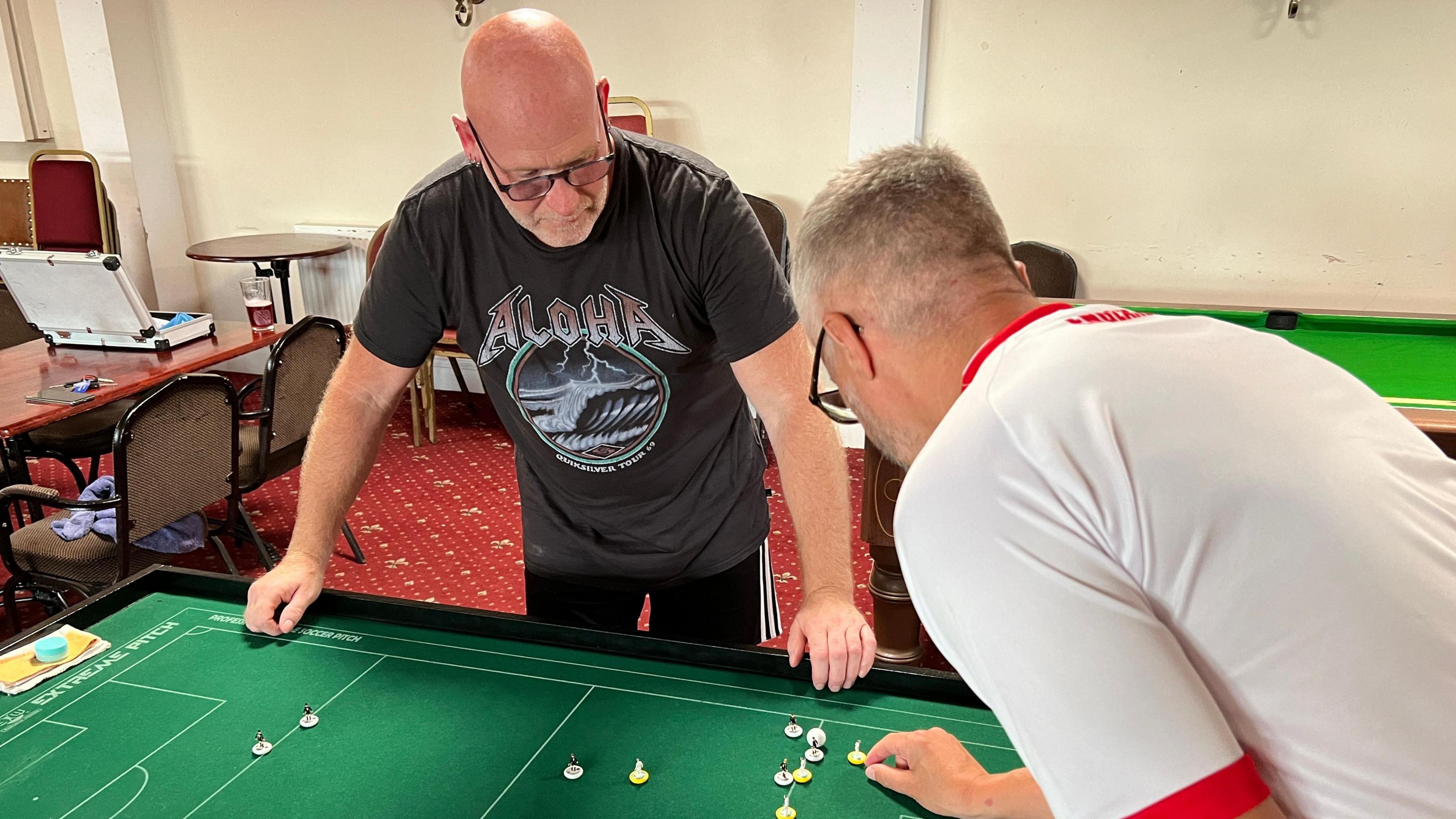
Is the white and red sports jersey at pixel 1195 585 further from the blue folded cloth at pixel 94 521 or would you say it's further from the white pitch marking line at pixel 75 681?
the blue folded cloth at pixel 94 521

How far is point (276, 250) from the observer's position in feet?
17.0

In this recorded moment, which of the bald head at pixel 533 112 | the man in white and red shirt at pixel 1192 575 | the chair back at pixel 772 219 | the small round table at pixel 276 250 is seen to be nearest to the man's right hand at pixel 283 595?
the bald head at pixel 533 112

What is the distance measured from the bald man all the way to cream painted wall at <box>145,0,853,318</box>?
318 cm

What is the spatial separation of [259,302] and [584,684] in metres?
3.22

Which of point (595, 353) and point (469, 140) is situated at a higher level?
point (469, 140)

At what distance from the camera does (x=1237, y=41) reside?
4152mm

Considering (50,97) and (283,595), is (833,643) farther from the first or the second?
(50,97)

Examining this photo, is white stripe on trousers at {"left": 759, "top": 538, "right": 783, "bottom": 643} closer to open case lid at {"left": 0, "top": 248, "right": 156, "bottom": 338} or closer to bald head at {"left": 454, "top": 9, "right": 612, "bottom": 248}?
bald head at {"left": 454, "top": 9, "right": 612, "bottom": 248}

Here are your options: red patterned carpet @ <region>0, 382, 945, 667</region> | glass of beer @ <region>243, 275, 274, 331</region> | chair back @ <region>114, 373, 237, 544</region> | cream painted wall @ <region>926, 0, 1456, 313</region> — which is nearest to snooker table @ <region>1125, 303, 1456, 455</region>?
cream painted wall @ <region>926, 0, 1456, 313</region>

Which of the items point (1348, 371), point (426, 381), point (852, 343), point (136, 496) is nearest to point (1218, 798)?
point (852, 343)

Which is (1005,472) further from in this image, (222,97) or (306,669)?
(222,97)

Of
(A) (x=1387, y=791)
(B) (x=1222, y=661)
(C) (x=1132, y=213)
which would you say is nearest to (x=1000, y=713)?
(B) (x=1222, y=661)

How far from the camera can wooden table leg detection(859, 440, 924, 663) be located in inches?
103

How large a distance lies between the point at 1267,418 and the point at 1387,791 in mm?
277
